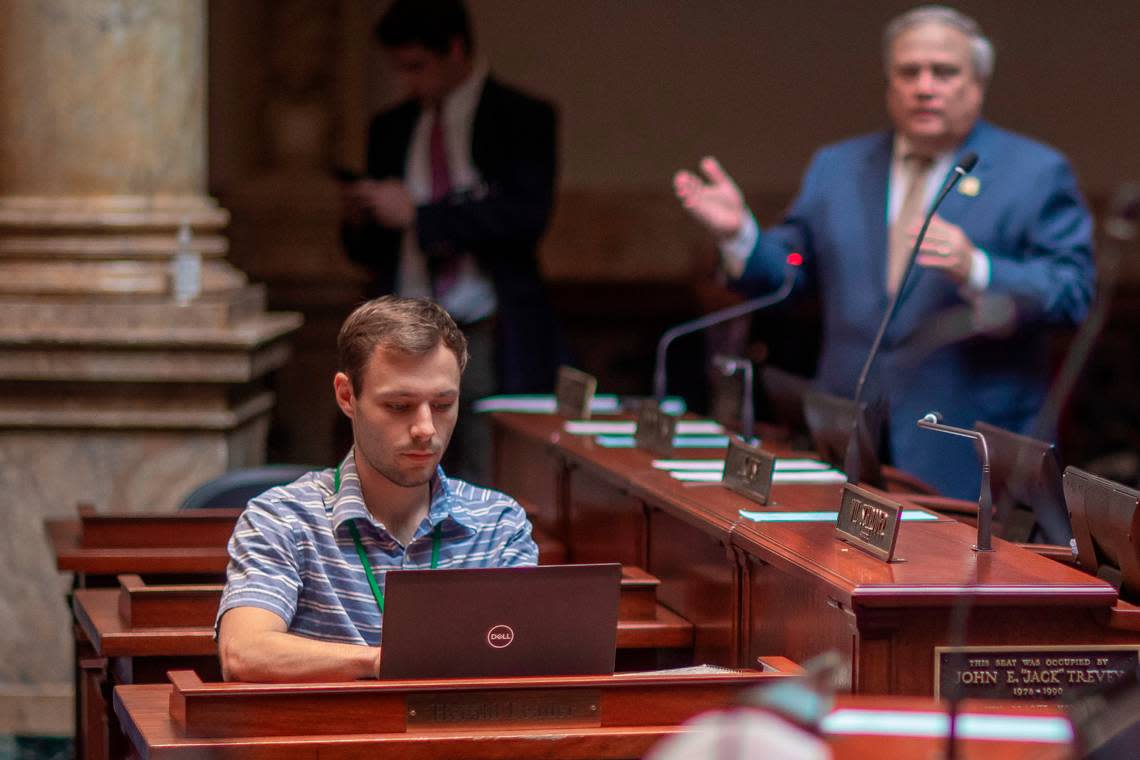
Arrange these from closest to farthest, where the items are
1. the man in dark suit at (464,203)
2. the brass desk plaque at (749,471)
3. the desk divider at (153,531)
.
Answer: the brass desk plaque at (749,471), the desk divider at (153,531), the man in dark suit at (464,203)

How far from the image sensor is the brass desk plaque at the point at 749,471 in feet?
9.93

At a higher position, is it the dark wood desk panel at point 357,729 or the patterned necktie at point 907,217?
the patterned necktie at point 907,217

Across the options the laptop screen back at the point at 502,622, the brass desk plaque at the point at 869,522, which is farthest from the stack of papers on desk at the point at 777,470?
the laptop screen back at the point at 502,622

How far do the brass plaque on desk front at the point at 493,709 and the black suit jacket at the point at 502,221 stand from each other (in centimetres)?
304

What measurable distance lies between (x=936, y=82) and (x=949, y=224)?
369 mm

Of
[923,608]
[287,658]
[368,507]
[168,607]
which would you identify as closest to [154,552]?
[168,607]

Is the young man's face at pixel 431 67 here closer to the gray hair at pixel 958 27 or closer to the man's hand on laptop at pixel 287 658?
the gray hair at pixel 958 27

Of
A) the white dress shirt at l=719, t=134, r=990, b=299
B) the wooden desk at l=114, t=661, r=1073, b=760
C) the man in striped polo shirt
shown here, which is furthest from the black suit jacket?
the wooden desk at l=114, t=661, r=1073, b=760

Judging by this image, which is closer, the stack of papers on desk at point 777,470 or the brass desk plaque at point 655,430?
the stack of papers on desk at point 777,470

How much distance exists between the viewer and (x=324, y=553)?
2.56 metres

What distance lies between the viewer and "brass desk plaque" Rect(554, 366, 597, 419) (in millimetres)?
4277

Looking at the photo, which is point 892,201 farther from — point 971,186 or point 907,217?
point 971,186

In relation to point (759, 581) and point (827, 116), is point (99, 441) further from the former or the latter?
point (827, 116)

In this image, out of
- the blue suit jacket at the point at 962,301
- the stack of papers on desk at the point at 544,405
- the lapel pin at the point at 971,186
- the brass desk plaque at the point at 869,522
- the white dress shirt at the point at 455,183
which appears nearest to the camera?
the brass desk plaque at the point at 869,522
